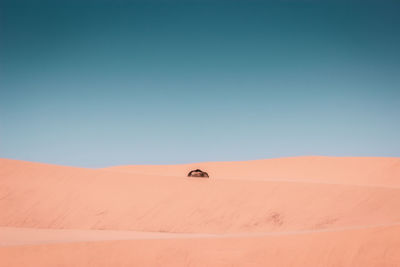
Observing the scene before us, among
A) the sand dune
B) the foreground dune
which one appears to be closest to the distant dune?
the foreground dune

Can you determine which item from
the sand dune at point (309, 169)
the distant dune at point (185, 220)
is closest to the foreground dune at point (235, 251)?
the distant dune at point (185, 220)

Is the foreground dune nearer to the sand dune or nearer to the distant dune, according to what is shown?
the distant dune

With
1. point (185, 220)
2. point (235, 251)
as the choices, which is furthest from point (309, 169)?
point (235, 251)

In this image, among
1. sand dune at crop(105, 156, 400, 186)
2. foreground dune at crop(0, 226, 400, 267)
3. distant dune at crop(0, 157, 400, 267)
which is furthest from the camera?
sand dune at crop(105, 156, 400, 186)

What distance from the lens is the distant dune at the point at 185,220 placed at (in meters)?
9.73

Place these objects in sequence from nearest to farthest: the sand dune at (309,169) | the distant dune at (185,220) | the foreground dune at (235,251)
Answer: the foreground dune at (235,251)
the distant dune at (185,220)
the sand dune at (309,169)

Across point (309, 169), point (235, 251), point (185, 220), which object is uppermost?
point (309, 169)

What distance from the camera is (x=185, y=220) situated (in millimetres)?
20953

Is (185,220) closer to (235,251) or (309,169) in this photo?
(235,251)

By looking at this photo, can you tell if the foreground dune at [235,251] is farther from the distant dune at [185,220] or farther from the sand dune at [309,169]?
the sand dune at [309,169]

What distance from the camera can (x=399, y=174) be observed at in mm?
36281

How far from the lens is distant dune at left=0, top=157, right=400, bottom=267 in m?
9.73

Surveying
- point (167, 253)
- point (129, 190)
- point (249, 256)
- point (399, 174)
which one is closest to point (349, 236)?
point (249, 256)

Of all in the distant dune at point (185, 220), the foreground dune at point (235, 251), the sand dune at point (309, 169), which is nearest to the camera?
the foreground dune at point (235, 251)
